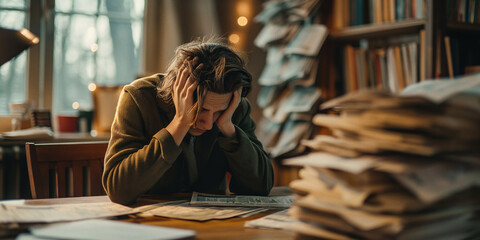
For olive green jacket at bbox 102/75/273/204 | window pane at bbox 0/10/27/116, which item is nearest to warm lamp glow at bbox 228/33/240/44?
window pane at bbox 0/10/27/116

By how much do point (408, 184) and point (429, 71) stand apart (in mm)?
1576

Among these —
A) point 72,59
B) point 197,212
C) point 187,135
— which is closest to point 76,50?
point 72,59

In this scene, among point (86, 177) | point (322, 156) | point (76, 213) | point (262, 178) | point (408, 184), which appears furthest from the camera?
point (86, 177)

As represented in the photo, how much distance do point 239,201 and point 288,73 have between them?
1.55 meters

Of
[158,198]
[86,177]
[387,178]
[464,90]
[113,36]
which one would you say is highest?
[113,36]

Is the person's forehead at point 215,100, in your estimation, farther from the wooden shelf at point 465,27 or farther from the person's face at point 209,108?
the wooden shelf at point 465,27

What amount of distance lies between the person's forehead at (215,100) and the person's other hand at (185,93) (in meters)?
0.04

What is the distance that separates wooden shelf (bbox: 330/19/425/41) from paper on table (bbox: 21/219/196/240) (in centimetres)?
171

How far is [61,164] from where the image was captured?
1395 millimetres

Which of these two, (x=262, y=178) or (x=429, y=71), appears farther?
(x=429, y=71)

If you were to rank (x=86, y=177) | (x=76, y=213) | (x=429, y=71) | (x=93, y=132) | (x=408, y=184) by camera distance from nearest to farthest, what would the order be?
(x=408, y=184)
(x=76, y=213)
(x=429, y=71)
(x=86, y=177)
(x=93, y=132)

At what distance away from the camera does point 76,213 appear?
0.99m

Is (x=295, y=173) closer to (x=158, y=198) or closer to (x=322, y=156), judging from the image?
(x=158, y=198)

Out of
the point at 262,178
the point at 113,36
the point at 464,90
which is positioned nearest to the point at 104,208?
the point at 262,178
